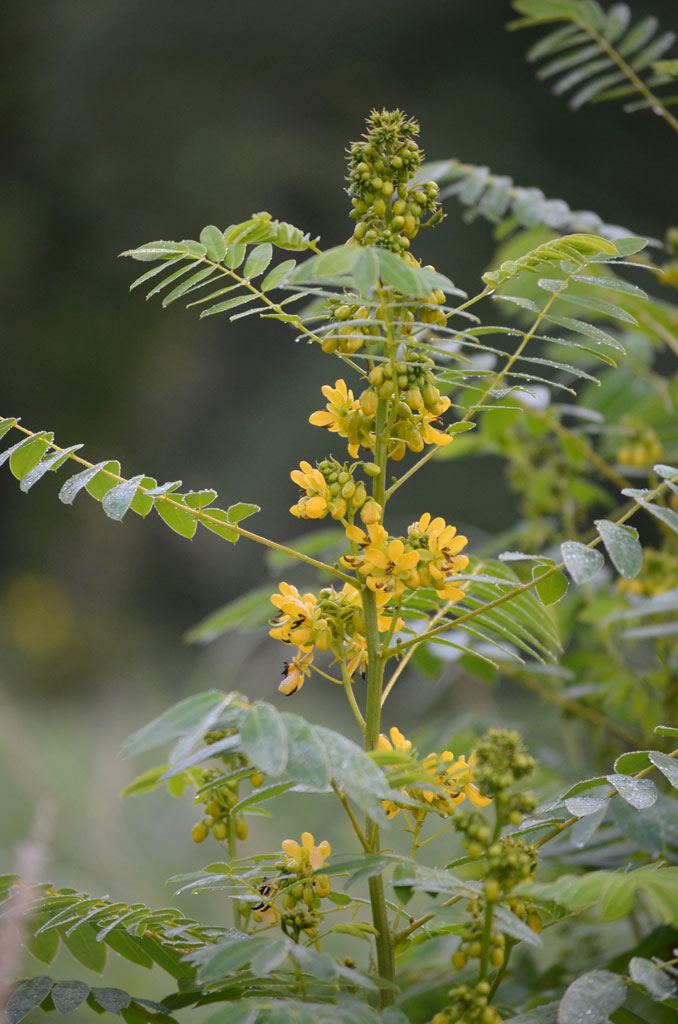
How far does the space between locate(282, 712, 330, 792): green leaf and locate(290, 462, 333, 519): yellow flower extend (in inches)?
6.0

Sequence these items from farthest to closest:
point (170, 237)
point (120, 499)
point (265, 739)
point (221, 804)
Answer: point (170, 237), point (221, 804), point (120, 499), point (265, 739)

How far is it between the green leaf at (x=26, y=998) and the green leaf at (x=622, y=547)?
46cm

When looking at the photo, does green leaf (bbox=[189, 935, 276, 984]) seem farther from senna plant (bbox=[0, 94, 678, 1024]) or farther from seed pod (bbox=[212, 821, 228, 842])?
seed pod (bbox=[212, 821, 228, 842])

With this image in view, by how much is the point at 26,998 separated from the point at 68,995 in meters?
0.03

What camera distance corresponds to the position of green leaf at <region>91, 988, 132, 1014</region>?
0.56m

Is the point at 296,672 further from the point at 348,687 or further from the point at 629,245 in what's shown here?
the point at 629,245

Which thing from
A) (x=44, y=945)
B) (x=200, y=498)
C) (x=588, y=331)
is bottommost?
(x=44, y=945)

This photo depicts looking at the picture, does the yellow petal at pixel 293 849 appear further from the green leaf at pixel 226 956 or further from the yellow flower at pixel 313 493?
the yellow flower at pixel 313 493

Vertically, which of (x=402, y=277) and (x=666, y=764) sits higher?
(x=402, y=277)

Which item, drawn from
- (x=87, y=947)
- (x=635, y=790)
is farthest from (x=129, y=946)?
(x=635, y=790)

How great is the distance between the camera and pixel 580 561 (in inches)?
20.9

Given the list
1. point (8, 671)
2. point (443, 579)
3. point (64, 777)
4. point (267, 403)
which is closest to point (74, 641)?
point (8, 671)

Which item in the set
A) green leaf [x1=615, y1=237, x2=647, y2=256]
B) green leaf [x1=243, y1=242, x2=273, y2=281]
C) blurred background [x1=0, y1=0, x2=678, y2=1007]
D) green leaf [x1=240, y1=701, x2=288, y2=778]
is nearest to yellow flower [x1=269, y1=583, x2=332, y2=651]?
green leaf [x1=240, y1=701, x2=288, y2=778]

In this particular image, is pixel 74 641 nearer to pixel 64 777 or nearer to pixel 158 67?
pixel 64 777
